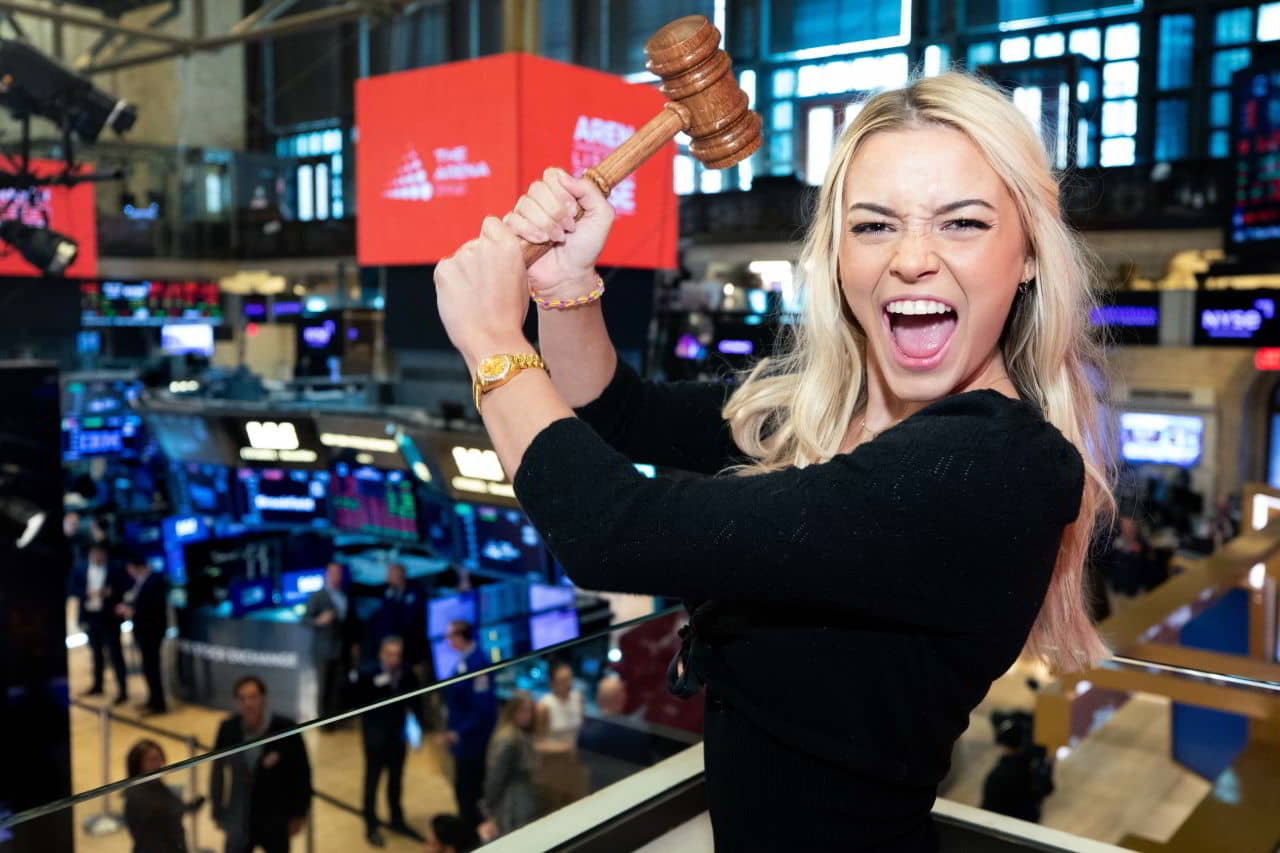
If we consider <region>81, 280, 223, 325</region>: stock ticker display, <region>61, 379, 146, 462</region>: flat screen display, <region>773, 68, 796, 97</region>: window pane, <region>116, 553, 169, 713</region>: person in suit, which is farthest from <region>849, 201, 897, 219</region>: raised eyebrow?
<region>81, 280, 223, 325</region>: stock ticker display

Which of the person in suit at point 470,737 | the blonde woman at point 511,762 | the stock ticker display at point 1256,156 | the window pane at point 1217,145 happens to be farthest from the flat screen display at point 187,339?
the stock ticker display at point 1256,156

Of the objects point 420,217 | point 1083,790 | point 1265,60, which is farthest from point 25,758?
point 1265,60

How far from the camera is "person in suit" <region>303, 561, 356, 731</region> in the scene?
8.97 metres

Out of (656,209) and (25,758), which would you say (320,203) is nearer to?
(656,209)

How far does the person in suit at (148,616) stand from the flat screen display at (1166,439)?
9.57 m

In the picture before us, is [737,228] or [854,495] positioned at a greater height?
[737,228]

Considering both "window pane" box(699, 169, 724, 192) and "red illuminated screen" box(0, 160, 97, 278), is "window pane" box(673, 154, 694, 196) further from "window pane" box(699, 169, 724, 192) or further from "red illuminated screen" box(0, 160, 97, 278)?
"red illuminated screen" box(0, 160, 97, 278)

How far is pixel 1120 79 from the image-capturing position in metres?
9.87

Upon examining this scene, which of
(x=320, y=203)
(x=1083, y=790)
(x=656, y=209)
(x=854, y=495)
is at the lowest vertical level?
(x=1083, y=790)

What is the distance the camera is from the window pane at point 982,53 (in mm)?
6910

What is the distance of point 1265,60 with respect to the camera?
9109 millimetres

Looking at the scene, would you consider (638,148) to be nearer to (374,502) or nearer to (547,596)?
(547,596)

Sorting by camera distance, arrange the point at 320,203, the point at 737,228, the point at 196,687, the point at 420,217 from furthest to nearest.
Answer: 1. the point at 320,203
2. the point at 196,687
3. the point at 737,228
4. the point at 420,217

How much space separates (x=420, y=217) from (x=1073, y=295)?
4384 mm
